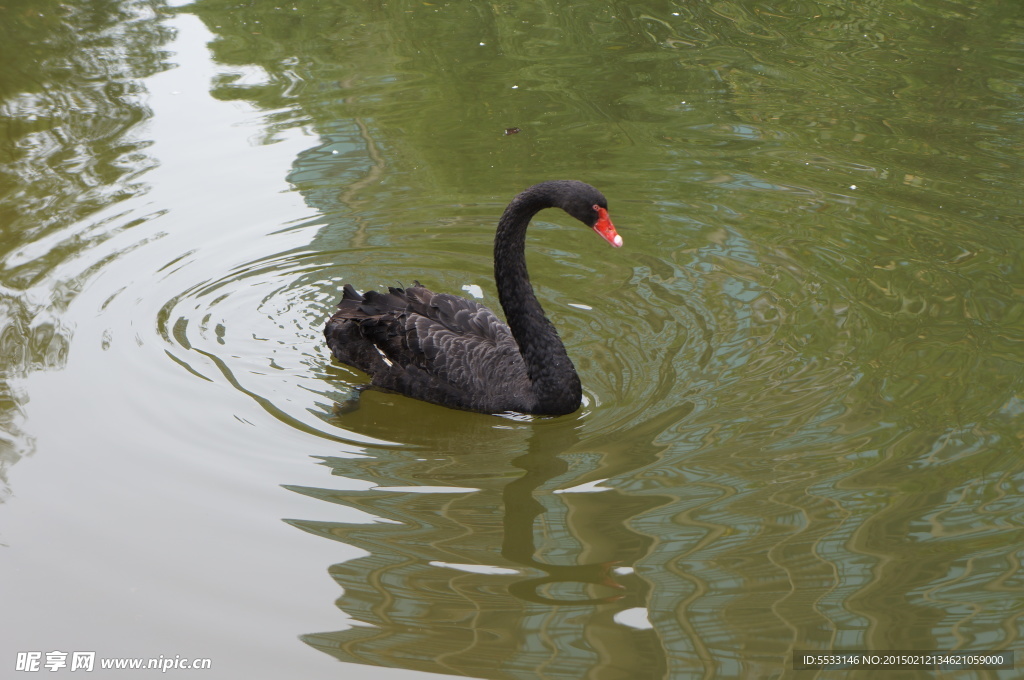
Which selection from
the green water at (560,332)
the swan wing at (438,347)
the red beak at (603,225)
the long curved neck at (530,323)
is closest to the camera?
the green water at (560,332)

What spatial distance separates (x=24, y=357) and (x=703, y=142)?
4.78 meters

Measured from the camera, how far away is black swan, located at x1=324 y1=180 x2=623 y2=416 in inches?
193

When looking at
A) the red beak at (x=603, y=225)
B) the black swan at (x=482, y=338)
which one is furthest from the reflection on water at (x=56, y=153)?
the red beak at (x=603, y=225)

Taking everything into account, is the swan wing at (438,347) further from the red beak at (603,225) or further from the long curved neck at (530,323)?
the red beak at (603,225)

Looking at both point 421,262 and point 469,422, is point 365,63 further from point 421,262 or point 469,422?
point 469,422

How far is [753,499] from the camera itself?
4.23 meters

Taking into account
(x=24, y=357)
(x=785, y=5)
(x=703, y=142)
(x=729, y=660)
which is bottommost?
(x=729, y=660)

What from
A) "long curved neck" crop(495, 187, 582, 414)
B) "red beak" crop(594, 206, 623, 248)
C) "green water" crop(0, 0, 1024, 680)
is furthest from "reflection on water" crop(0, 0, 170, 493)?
"red beak" crop(594, 206, 623, 248)

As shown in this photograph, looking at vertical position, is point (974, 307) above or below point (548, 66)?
below

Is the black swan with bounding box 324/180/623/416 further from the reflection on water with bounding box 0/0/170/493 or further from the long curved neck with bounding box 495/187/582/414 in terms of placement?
the reflection on water with bounding box 0/0/170/493

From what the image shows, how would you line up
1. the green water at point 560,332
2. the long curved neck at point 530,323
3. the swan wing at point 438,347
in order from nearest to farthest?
the green water at point 560,332, the long curved neck at point 530,323, the swan wing at point 438,347

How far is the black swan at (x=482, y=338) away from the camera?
16.1 feet

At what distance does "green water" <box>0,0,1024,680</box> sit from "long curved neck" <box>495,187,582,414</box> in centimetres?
22

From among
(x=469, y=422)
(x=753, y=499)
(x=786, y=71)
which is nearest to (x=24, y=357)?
(x=469, y=422)
